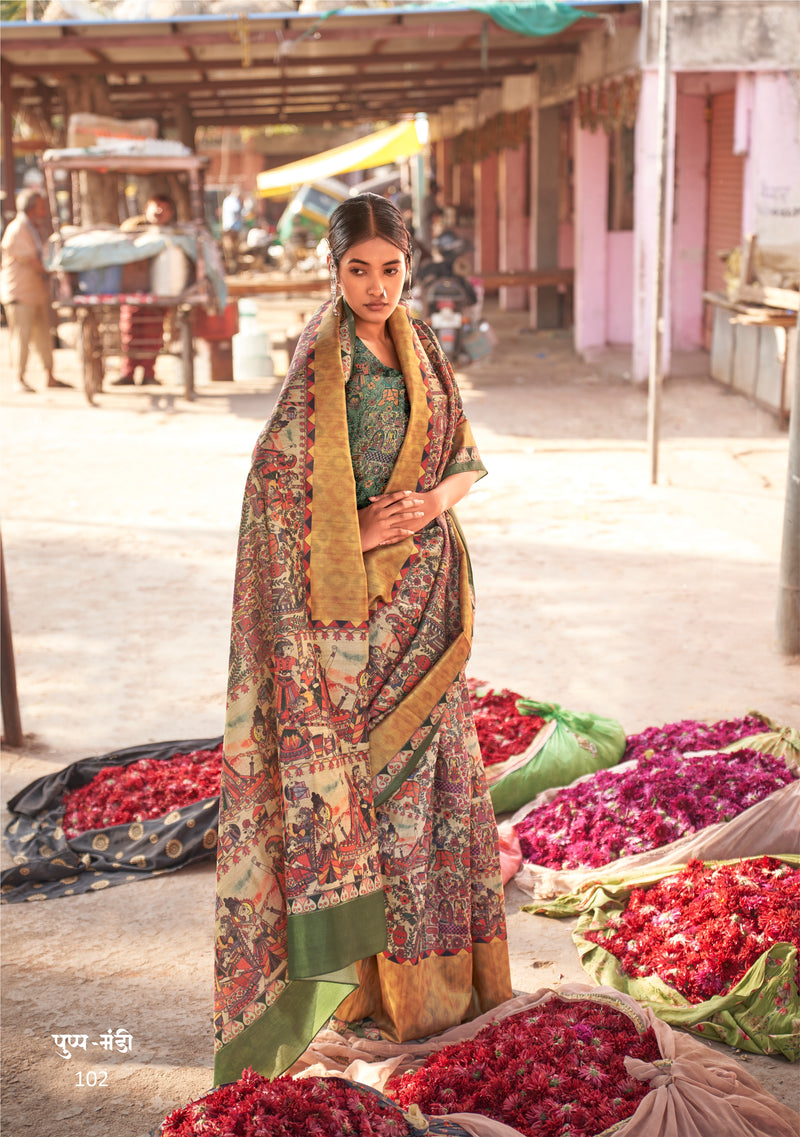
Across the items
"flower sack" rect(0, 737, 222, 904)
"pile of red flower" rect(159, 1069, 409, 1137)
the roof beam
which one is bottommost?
"flower sack" rect(0, 737, 222, 904)

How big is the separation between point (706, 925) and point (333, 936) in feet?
3.45

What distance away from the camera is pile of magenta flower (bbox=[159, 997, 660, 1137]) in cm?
209

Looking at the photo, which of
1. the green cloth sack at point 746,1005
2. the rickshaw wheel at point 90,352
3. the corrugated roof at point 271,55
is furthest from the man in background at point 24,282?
the green cloth sack at point 746,1005

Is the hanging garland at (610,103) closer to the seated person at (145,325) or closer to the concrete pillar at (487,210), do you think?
the seated person at (145,325)

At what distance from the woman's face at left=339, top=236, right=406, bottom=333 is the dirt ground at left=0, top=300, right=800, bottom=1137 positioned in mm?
1699

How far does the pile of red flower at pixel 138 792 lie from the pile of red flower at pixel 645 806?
1.07 metres

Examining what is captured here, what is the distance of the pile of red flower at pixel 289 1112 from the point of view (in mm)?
2053

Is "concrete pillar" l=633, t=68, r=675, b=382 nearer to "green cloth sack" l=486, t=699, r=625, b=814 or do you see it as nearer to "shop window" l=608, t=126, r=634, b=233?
"shop window" l=608, t=126, r=634, b=233

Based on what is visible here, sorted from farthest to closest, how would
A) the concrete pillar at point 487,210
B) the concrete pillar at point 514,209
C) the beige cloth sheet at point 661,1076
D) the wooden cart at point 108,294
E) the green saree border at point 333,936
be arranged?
1. the concrete pillar at point 487,210
2. the concrete pillar at point 514,209
3. the wooden cart at point 108,294
4. the green saree border at point 333,936
5. the beige cloth sheet at point 661,1076

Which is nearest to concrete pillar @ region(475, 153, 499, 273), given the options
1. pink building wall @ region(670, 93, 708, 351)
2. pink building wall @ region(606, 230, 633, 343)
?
pink building wall @ region(606, 230, 633, 343)

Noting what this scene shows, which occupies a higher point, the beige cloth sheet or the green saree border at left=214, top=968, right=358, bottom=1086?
the green saree border at left=214, top=968, right=358, bottom=1086

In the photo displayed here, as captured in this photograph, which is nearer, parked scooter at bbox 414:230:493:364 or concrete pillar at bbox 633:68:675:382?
concrete pillar at bbox 633:68:675:382

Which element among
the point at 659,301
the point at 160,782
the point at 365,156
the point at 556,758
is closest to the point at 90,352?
the point at 365,156

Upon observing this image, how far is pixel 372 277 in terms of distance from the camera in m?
2.52
